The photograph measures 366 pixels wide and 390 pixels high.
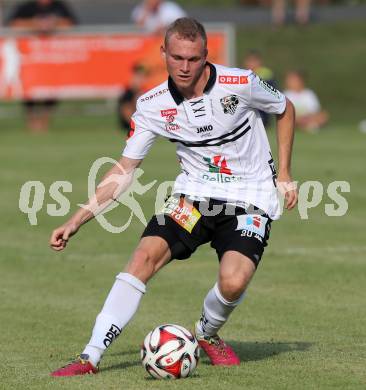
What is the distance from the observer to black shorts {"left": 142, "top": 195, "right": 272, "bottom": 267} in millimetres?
7688

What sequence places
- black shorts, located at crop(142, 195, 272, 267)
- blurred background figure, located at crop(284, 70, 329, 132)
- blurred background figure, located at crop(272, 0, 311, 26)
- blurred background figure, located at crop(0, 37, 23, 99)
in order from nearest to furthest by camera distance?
black shorts, located at crop(142, 195, 272, 267) → blurred background figure, located at crop(0, 37, 23, 99) → blurred background figure, located at crop(284, 70, 329, 132) → blurred background figure, located at crop(272, 0, 311, 26)

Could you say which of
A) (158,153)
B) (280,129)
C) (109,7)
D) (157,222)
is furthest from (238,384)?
(109,7)

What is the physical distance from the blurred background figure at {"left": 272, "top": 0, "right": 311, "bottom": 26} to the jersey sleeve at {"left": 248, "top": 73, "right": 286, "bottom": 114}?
29.9 metres

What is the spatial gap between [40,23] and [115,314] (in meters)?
19.5

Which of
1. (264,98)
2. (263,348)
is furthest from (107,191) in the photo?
(263,348)

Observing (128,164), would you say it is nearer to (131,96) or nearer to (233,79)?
(233,79)

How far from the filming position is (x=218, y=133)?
775 cm

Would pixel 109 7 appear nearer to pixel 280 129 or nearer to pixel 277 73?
pixel 277 73

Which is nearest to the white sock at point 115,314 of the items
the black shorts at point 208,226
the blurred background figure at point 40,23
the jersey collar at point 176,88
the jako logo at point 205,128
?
the black shorts at point 208,226

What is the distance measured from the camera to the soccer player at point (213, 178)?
7594mm

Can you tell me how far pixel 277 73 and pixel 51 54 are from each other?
8283mm

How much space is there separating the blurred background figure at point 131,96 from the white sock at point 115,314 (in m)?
17.7

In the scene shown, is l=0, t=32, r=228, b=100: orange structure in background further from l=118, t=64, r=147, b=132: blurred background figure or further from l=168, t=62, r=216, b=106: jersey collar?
l=168, t=62, r=216, b=106: jersey collar

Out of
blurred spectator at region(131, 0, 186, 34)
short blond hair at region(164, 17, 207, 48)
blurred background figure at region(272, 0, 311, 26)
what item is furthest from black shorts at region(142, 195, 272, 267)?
blurred background figure at region(272, 0, 311, 26)
